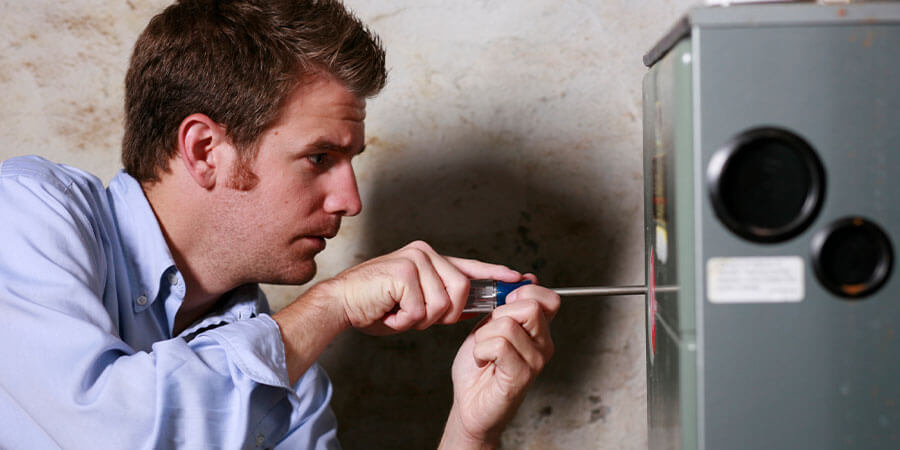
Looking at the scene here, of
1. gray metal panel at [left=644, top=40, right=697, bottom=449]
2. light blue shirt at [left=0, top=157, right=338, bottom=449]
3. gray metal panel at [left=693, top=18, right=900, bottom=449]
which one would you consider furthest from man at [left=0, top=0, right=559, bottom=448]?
gray metal panel at [left=693, top=18, right=900, bottom=449]

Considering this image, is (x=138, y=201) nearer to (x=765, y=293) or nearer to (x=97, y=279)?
(x=97, y=279)

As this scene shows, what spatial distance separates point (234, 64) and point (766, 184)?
2.70 ft

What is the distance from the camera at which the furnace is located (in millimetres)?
577

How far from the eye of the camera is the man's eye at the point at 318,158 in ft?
3.67

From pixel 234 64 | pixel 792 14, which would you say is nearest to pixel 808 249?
pixel 792 14

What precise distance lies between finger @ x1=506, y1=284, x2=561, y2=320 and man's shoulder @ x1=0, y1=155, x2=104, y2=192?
2.01 ft

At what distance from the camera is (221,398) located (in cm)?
83

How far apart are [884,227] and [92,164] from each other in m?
1.39

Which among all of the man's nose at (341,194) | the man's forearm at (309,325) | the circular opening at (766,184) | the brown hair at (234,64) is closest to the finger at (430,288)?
the man's forearm at (309,325)

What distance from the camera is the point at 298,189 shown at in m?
1.11

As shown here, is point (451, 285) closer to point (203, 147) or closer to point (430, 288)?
point (430, 288)

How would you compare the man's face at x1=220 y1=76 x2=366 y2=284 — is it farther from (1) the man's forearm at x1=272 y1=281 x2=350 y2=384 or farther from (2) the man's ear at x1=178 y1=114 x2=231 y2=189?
(1) the man's forearm at x1=272 y1=281 x2=350 y2=384

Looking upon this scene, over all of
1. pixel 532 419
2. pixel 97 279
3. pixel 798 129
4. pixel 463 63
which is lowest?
pixel 532 419

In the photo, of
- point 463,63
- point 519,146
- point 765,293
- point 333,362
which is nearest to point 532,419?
point 333,362
